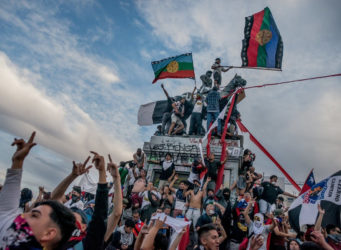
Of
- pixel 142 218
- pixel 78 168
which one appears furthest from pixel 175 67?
pixel 78 168

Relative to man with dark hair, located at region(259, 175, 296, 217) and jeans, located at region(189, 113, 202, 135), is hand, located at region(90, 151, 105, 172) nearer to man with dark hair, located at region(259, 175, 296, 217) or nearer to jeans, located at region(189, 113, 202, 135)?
man with dark hair, located at region(259, 175, 296, 217)

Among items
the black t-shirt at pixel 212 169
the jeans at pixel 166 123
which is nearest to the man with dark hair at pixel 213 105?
the jeans at pixel 166 123

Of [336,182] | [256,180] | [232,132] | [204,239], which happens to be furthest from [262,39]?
[204,239]

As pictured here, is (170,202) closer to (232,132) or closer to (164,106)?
(232,132)

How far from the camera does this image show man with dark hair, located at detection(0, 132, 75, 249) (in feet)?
5.77

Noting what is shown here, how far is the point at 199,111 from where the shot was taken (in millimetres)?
13727

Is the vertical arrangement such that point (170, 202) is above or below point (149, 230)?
above

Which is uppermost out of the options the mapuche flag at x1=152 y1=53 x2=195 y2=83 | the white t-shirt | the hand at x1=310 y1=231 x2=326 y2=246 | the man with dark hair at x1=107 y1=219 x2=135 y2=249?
the mapuche flag at x1=152 y1=53 x2=195 y2=83

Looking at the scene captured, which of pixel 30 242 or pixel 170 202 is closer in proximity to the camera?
pixel 30 242

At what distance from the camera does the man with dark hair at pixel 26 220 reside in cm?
176

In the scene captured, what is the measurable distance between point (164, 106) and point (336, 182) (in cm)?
1310

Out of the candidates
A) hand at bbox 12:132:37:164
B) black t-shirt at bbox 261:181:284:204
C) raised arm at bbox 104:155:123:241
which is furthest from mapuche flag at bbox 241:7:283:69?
hand at bbox 12:132:37:164

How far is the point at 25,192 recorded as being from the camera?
5.59 metres

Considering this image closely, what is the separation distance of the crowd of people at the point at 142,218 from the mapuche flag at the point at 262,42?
154 inches
